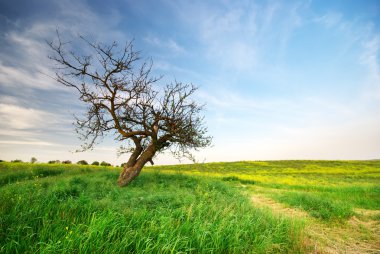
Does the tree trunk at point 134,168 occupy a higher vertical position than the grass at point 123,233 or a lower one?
higher

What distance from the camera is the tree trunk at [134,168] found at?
15398 millimetres

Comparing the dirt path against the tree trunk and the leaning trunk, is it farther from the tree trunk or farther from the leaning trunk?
the leaning trunk

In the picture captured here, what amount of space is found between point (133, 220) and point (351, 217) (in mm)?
9088

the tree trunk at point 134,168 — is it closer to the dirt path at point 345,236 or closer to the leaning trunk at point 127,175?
the leaning trunk at point 127,175

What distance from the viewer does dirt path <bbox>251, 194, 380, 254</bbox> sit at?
676 cm

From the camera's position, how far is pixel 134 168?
51.8 feet

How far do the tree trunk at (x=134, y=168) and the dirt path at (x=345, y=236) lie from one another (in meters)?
9.36

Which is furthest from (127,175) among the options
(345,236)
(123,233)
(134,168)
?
(345,236)

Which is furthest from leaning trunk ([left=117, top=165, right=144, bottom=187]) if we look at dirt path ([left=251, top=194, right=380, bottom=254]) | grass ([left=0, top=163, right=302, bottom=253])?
dirt path ([left=251, top=194, right=380, bottom=254])

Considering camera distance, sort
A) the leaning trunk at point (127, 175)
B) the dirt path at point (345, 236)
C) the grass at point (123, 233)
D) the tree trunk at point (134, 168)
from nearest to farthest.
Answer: the grass at point (123, 233)
the dirt path at point (345, 236)
the leaning trunk at point (127, 175)
the tree trunk at point (134, 168)

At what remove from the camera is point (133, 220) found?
601cm

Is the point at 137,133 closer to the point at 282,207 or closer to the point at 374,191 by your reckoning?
the point at 282,207

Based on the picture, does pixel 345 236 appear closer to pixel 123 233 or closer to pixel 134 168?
pixel 123 233

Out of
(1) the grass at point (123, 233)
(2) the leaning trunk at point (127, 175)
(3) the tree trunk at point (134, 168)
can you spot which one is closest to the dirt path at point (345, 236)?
(1) the grass at point (123, 233)
